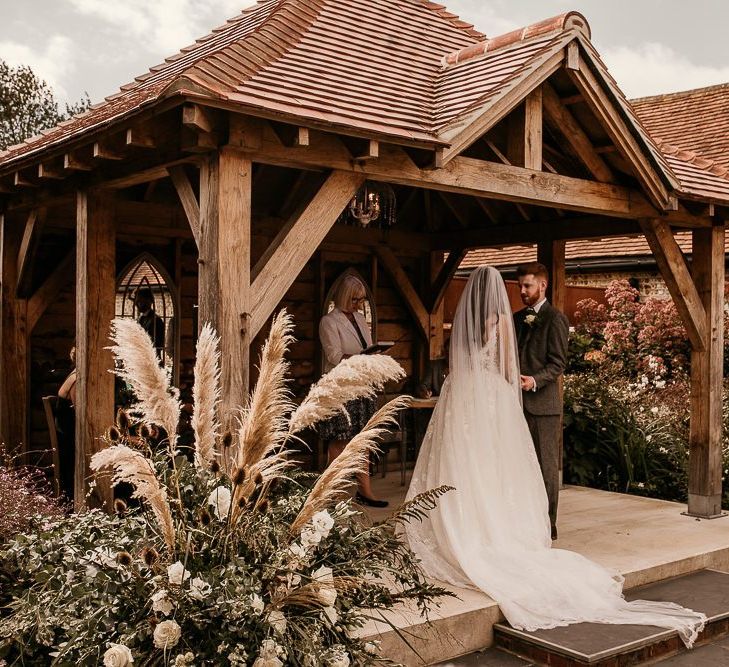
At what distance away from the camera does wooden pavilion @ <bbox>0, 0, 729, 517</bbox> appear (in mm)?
5039

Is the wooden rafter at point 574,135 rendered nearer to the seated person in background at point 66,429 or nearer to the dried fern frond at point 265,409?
the seated person in background at point 66,429

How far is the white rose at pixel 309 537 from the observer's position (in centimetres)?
313

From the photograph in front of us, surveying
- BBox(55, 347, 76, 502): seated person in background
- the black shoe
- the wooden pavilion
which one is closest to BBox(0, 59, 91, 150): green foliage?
the wooden pavilion

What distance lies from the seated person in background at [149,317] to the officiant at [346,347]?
2012 mm

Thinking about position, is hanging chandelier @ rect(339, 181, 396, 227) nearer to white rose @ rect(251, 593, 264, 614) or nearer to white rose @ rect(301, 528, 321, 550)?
white rose @ rect(301, 528, 321, 550)

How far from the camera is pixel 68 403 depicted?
6.98m

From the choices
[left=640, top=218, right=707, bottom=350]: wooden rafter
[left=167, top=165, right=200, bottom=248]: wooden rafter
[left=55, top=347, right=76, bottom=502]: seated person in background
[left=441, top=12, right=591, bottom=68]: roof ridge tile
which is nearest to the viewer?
[left=167, top=165, right=200, bottom=248]: wooden rafter

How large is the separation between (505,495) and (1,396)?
4.62 metres

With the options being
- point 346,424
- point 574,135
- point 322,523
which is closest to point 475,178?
point 574,135

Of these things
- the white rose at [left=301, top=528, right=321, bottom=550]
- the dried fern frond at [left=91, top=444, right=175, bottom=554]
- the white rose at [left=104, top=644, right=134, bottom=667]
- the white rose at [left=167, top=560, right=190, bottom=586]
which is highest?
the dried fern frond at [left=91, top=444, right=175, bottom=554]

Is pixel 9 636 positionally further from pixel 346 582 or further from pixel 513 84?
pixel 513 84

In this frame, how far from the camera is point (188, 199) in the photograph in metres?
5.29

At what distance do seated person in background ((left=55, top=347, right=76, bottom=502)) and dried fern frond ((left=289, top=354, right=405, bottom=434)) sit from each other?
4.42 metres

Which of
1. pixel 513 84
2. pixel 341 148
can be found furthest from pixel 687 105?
pixel 341 148
